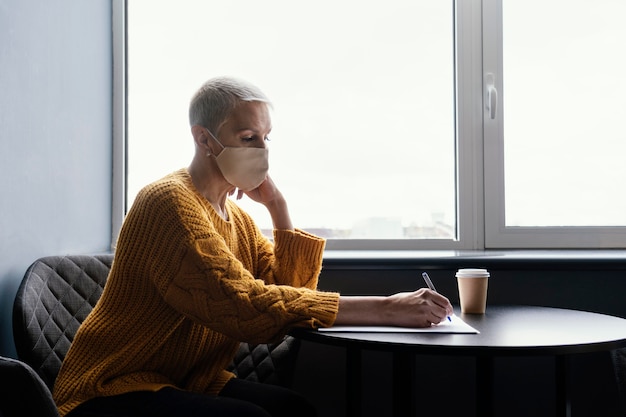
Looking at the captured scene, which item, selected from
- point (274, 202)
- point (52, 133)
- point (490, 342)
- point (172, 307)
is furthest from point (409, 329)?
point (52, 133)

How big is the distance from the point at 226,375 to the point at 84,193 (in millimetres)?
880

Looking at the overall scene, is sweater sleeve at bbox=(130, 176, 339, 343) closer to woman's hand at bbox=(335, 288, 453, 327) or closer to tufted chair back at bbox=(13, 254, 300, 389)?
woman's hand at bbox=(335, 288, 453, 327)

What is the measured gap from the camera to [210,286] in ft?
4.29

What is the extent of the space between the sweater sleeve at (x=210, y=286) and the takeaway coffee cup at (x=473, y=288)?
38 cm

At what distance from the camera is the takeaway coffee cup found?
1593 mm

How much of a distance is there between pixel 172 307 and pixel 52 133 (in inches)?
29.9

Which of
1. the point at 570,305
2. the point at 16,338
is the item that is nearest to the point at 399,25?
the point at 570,305

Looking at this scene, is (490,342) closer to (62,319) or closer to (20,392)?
(20,392)

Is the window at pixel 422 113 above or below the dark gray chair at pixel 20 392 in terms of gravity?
above

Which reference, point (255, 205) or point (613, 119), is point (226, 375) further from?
point (613, 119)

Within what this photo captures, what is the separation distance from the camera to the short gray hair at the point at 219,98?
5.00ft

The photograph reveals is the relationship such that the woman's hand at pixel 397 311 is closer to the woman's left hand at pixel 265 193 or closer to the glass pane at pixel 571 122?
the woman's left hand at pixel 265 193

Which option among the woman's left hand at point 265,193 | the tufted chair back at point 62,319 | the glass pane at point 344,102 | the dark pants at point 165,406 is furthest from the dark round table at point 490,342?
the glass pane at point 344,102

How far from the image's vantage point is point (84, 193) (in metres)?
2.16
